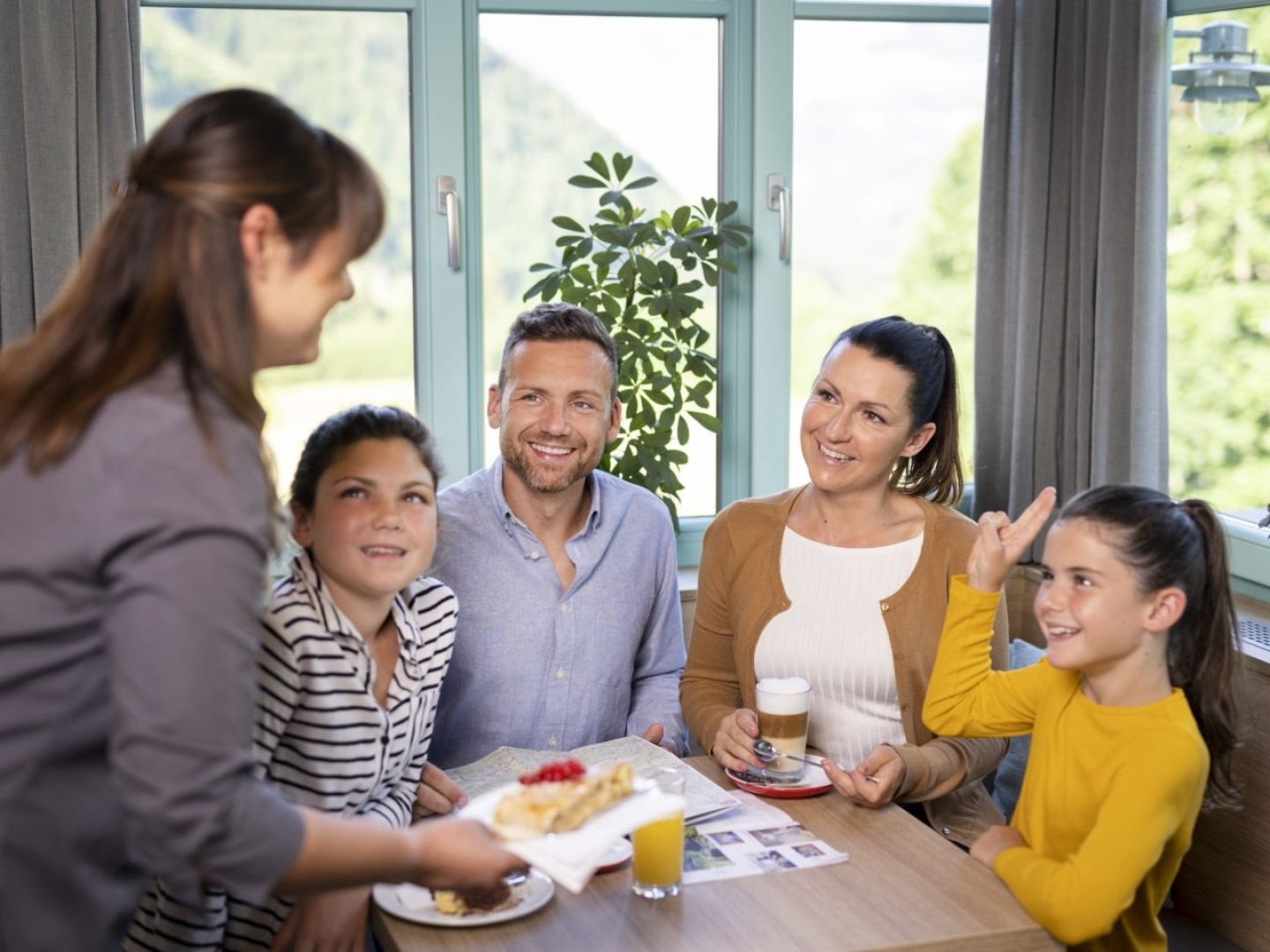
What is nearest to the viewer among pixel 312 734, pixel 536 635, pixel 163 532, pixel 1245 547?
pixel 163 532

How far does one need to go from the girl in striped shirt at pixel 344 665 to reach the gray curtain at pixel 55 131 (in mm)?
1392

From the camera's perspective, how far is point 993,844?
1772mm

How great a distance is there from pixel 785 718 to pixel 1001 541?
16.1 inches

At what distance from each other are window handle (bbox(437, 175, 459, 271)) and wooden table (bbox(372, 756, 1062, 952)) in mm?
1996

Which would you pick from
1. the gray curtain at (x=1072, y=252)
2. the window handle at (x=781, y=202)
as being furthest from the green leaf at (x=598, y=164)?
the gray curtain at (x=1072, y=252)

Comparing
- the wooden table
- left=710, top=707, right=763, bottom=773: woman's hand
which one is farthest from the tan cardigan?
the wooden table

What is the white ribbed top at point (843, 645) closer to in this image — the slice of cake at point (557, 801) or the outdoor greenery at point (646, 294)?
the slice of cake at point (557, 801)

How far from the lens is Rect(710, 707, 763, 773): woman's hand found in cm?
202

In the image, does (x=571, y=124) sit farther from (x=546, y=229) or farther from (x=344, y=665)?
(x=344, y=665)

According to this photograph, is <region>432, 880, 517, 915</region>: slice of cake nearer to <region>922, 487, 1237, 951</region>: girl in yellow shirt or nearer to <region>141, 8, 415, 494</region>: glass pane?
<region>922, 487, 1237, 951</region>: girl in yellow shirt

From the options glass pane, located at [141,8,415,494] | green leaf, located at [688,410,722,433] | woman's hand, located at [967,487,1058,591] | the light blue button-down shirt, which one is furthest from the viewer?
green leaf, located at [688,410,722,433]

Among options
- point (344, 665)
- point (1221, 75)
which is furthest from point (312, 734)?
point (1221, 75)

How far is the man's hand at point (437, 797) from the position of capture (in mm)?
1878

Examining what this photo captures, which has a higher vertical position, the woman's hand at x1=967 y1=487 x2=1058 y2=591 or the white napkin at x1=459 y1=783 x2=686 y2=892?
the woman's hand at x1=967 y1=487 x2=1058 y2=591
